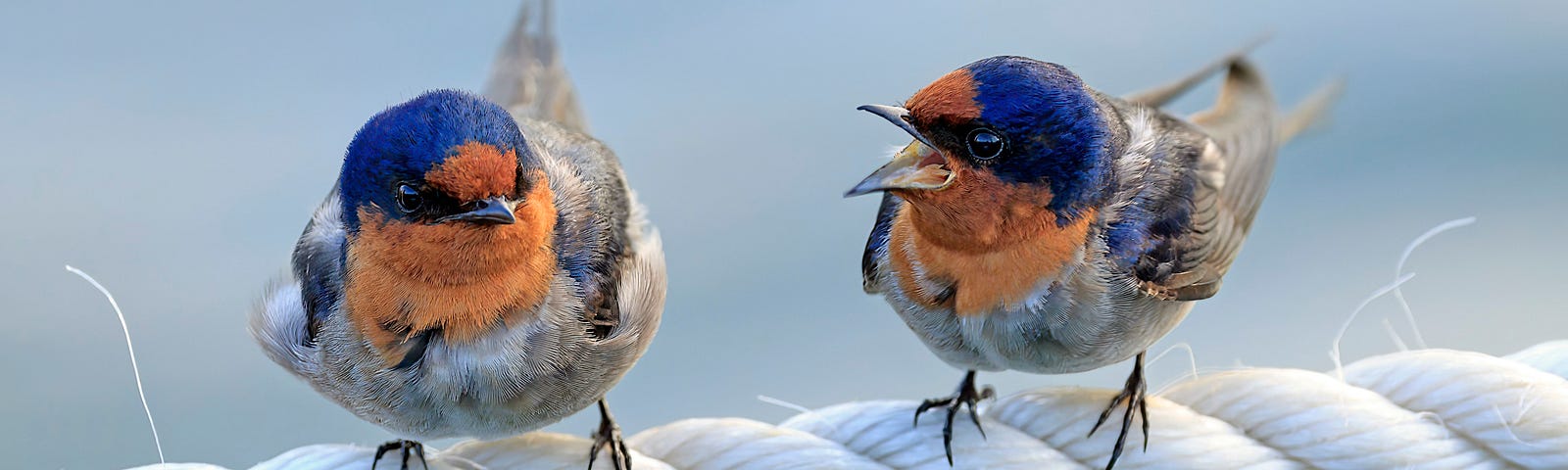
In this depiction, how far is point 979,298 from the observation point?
8.69ft

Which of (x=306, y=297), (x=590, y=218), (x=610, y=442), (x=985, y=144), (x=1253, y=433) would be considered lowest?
(x=610, y=442)

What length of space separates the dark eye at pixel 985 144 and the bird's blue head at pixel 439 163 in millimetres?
741

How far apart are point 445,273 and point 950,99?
0.87 metres

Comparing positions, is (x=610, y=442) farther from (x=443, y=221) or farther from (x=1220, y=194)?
(x=1220, y=194)

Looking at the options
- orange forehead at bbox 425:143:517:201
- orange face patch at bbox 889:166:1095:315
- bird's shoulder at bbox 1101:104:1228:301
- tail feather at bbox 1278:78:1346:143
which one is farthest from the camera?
tail feather at bbox 1278:78:1346:143

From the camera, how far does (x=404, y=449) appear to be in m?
2.87

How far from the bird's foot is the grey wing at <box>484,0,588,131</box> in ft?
3.14

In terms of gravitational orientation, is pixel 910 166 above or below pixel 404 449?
above

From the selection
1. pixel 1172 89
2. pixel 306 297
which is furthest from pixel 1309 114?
pixel 306 297

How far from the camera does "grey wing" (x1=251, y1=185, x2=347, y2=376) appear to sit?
8.48 feet

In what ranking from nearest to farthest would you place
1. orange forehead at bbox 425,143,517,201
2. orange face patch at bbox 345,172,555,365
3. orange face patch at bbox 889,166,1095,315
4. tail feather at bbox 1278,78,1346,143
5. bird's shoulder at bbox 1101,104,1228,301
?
orange forehead at bbox 425,143,517,201 < orange face patch at bbox 345,172,555,365 < orange face patch at bbox 889,166,1095,315 < bird's shoulder at bbox 1101,104,1228,301 < tail feather at bbox 1278,78,1346,143

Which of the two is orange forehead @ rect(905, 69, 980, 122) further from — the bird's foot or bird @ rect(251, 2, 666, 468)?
the bird's foot

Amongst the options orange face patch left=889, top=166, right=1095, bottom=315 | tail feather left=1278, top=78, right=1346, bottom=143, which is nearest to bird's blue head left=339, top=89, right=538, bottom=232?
orange face patch left=889, top=166, right=1095, bottom=315

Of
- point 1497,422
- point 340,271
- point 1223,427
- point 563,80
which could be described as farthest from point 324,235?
point 1497,422
